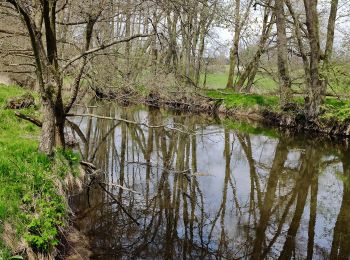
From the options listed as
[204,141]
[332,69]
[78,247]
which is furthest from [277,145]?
[78,247]

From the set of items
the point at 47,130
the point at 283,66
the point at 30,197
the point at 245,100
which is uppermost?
the point at 283,66

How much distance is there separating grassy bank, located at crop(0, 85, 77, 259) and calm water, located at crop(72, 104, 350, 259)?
3.90ft

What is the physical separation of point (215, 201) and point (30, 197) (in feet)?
17.0

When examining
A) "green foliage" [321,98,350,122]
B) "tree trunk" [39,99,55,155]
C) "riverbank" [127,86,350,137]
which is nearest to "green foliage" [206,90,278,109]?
"riverbank" [127,86,350,137]

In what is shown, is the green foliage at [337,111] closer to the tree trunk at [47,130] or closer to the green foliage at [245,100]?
the green foliage at [245,100]

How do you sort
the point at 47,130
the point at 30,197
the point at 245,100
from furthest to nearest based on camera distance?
the point at 245,100
the point at 47,130
the point at 30,197

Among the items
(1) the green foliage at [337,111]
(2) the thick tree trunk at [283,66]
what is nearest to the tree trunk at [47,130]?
(1) the green foliage at [337,111]

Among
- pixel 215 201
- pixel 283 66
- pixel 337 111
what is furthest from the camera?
pixel 283 66

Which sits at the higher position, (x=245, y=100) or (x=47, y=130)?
(x=245, y=100)

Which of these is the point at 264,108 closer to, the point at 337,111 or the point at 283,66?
the point at 283,66

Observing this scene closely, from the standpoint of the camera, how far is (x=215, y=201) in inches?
408

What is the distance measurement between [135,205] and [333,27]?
58.8 feet

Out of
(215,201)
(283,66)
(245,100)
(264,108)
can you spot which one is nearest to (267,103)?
(264,108)

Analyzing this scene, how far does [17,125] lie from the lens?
38.1 ft
